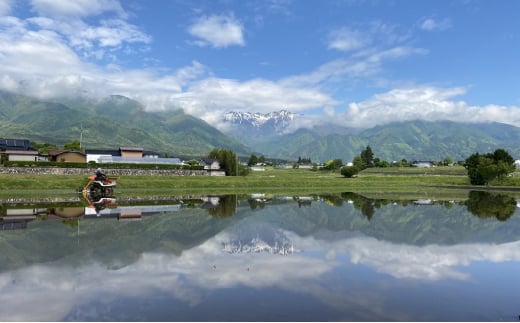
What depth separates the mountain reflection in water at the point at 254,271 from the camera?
40.6 feet

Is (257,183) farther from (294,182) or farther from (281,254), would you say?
(281,254)

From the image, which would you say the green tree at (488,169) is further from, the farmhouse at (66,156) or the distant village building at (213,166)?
the farmhouse at (66,156)

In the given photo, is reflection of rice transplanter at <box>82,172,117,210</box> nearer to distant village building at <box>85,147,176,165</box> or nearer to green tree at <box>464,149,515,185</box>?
distant village building at <box>85,147,176,165</box>

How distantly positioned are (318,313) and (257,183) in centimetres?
7980

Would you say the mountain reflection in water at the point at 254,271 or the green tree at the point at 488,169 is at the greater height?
the green tree at the point at 488,169

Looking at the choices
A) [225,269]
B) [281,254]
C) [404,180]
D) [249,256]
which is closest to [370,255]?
[281,254]

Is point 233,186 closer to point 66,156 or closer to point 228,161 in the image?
point 228,161

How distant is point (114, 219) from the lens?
112ft

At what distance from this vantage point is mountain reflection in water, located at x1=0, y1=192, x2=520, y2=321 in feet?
40.6

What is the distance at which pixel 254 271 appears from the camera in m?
17.3

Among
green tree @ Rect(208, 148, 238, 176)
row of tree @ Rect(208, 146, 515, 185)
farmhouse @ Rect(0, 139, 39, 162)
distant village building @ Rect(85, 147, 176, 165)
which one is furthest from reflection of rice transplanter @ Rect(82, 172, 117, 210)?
row of tree @ Rect(208, 146, 515, 185)

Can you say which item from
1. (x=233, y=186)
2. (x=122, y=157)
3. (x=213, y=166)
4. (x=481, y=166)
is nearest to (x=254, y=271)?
(x=233, y=186)

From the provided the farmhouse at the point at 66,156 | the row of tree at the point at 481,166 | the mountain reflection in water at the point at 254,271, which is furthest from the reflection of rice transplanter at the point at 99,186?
the row of tree at the point at 481,166

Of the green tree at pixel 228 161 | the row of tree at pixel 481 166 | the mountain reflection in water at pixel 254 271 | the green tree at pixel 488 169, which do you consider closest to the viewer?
the mountain reflection in water at pixel 254 271
